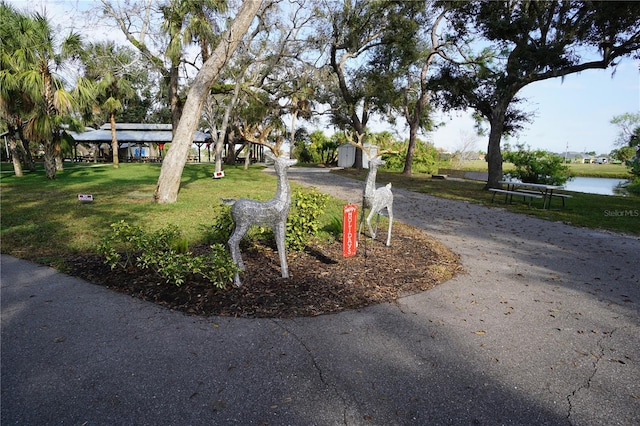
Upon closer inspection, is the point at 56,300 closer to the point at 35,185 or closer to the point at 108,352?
the point at 108,352

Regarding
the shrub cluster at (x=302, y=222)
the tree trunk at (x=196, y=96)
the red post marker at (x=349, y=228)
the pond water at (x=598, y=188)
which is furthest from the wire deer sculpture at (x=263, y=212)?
the pond water at (x=598, y=188)

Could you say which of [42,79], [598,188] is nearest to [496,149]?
[598,188]

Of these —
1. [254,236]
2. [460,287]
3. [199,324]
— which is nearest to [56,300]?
[199,324]

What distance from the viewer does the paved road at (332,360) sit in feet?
7.68

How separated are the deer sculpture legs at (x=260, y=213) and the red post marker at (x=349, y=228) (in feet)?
3.26

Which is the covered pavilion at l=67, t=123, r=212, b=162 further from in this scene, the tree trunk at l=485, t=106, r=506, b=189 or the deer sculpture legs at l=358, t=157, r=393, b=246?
the deer sculpture legs at l=358, t=157, r=393, b=246

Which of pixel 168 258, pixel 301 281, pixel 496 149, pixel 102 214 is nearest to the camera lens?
pixel 168 258

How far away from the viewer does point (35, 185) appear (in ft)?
47.3

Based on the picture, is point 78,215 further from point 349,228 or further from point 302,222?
point 349,228

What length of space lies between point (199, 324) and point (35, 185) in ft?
51.6

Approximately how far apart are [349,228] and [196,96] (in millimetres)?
6880

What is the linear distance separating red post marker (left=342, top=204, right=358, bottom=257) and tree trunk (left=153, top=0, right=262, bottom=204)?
6.58 metres

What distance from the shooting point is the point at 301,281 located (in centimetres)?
457

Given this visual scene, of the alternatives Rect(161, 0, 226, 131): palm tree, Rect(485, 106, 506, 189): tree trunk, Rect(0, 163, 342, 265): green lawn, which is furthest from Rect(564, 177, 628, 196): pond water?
Rect(161, 0, 226, 131): palm tree
